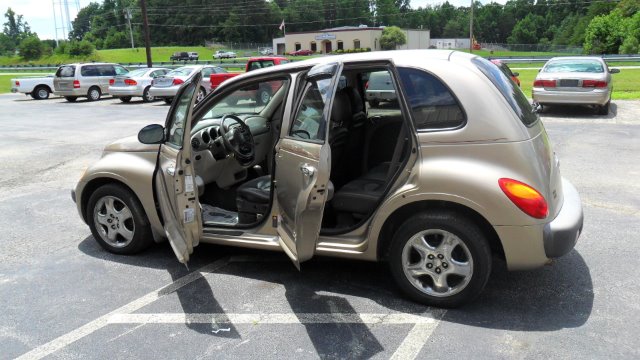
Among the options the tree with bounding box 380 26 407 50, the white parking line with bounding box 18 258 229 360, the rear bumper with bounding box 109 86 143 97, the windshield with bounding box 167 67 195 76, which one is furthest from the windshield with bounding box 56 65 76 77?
the tree with bounding box 380 26 407 50

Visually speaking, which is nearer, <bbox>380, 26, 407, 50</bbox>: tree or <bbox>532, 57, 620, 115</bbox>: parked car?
<bbox>532, 57, 620, 115</bbox>: parked car

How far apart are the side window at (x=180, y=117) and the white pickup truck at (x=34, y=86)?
82.8 feet

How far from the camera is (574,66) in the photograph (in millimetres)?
14062

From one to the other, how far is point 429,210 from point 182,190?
182 centimetres

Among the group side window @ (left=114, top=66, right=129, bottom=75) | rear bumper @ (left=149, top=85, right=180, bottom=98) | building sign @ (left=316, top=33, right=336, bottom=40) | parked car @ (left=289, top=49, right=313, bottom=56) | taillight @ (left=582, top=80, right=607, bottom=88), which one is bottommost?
rear bumper @ (left=149, top=85, right=180, bottom=98)

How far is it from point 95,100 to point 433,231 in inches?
938

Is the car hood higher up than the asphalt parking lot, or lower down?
higher up

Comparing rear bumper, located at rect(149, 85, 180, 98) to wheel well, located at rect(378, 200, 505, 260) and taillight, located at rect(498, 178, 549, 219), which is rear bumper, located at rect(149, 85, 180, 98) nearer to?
wheel well, located at rect(378, 200, 505, 260)

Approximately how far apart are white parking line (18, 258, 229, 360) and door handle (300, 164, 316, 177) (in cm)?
147

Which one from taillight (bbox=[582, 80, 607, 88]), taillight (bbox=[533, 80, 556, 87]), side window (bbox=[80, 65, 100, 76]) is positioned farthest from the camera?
side window (bbox=[80, 65, 100, 76])

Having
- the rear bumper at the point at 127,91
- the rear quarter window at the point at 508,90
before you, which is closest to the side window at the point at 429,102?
the rear quarter window at the point at 508,90

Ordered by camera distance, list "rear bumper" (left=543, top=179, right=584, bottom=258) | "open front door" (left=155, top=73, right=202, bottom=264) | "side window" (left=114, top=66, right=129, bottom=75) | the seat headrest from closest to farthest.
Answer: "rear bumper" (left=543, top=179, right=584, bottom=258) → "open front door" (left=155, top=73, right=202, bottom=264) → the seat headrest → "side window" (left=114, top=66, right=129, bottom=75)

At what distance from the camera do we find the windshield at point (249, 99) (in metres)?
4.54

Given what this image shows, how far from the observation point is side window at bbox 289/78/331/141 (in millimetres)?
3654
